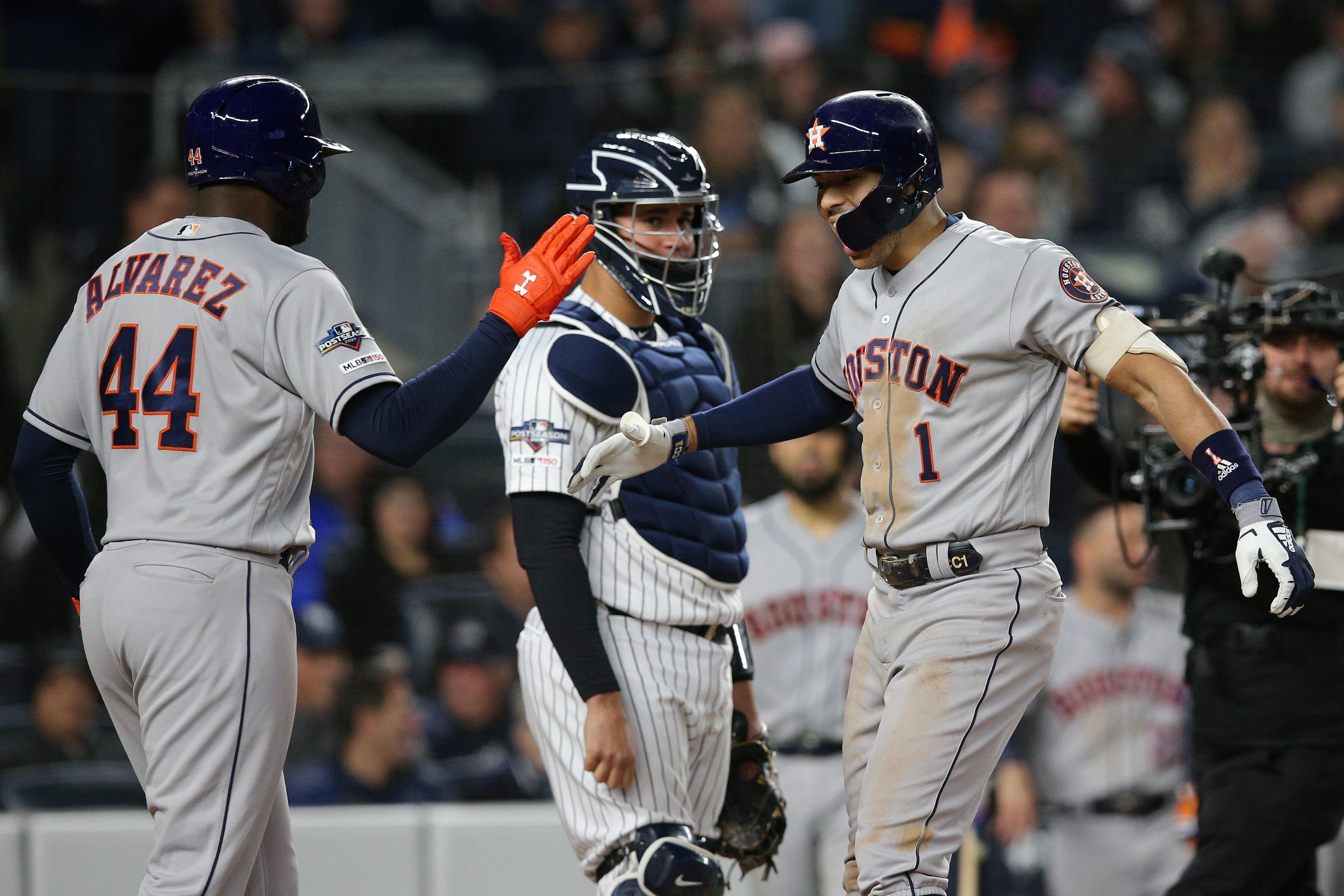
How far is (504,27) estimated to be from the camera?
947 centimetres

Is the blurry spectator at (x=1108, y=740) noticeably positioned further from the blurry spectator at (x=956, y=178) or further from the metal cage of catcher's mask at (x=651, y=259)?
the metal cage of catcher's mask at (x=651, y=259)

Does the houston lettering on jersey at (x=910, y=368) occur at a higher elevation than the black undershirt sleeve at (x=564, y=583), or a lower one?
higher

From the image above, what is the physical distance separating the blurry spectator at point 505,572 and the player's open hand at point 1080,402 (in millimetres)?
3032

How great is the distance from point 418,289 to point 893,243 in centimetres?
434

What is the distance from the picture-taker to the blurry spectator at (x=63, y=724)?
20.9ft

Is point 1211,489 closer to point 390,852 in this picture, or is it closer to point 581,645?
point 581,645

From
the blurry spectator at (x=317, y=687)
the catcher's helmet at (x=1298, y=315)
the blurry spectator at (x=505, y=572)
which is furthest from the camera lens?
the blurry spectator at (x=505, y=572)

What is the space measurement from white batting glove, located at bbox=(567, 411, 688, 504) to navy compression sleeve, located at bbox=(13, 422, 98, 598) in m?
1.08

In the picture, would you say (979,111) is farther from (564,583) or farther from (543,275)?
(543,275)

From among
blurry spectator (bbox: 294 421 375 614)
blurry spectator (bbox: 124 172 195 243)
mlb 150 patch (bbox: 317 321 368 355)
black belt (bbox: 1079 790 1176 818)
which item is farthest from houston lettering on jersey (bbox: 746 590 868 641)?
blurry spectator (bbox: 124 172 195 243)

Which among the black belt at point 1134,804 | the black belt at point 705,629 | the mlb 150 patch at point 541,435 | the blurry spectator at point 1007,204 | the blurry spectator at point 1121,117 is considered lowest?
the black belt at point 1134,804

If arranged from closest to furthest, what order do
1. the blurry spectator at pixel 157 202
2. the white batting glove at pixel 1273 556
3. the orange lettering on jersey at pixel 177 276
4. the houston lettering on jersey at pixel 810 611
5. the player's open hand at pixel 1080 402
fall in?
the white batting glove at pixel 1273 556, the orange lettering on jersey at pixel 177 276, the player's open hand at pixel 1080 402, the houston lettering on jersey at pixel 810 611, the blurry spectator at pixel 157 202

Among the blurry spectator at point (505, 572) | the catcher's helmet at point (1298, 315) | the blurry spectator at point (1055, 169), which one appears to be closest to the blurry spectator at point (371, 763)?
the blurry spectator at point (505, 572)

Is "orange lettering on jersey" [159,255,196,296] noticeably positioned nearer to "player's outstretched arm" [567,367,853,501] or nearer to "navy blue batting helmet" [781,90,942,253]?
"player's outstretched arm" [567,367,853,501]
